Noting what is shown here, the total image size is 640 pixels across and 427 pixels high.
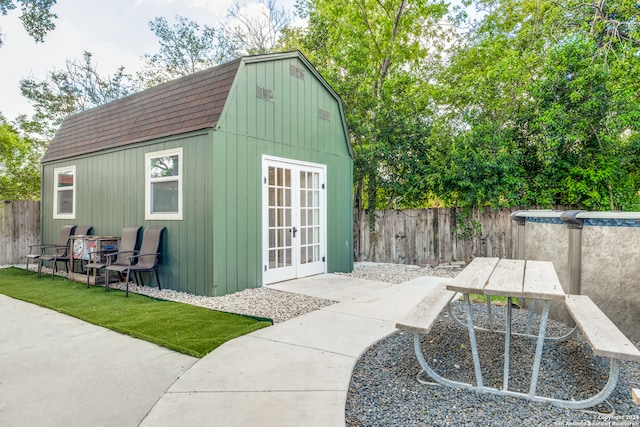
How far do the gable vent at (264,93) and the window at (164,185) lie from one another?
1.42 m

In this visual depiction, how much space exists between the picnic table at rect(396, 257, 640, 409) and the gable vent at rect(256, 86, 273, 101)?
4009 millimetres

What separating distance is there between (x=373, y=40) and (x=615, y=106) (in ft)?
18.8

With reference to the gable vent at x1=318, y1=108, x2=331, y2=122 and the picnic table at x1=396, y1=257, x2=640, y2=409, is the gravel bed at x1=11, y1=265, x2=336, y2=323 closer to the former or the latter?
the picnic table at x1=396, y1=257, x2=640, y2=409

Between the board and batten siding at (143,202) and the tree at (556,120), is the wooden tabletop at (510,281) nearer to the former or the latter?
the board and batten siding at (143,202)

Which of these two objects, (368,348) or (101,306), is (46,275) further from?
(368,348)

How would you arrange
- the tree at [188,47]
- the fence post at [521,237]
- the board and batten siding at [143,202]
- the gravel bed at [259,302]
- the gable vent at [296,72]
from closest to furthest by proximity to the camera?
the gravel bed at [259,302] → the fence post at [521,237] → the board and batten siding at [143,202] → the gable vent at [296,72] → the tree at [188,47]

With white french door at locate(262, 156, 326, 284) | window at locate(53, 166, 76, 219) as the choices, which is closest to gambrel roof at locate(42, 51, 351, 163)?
window at locate(53, 166, 76, 219)

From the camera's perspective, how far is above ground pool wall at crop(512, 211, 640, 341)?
309 centimetres

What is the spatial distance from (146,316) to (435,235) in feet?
20.4

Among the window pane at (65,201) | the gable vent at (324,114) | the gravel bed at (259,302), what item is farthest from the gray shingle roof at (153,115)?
the gravel bed at (259,302)

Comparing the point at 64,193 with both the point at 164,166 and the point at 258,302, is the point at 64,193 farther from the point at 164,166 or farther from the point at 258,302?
the point at 258,302

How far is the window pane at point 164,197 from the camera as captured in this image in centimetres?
537

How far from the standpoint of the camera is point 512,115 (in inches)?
303

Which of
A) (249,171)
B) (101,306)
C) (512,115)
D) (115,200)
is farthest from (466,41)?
(101,306)
